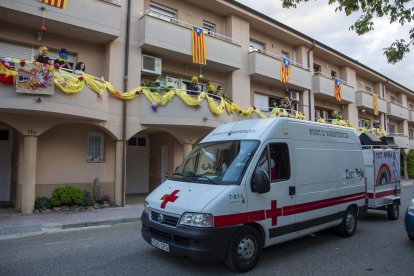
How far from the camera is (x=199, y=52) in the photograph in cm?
1545

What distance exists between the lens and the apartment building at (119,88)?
1123 cm

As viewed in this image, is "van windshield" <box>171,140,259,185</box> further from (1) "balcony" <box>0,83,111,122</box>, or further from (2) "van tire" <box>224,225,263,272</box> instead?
(1) "balcony" <box>0,83,111,122</box>

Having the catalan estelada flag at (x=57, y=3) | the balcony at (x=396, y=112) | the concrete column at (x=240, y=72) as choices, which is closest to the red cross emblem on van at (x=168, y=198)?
the catalan estelada flag at (x=57, y=3)

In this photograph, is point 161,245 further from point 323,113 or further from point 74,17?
point 323,113

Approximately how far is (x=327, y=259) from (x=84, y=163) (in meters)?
10.2

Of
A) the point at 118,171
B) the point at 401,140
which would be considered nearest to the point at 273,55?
the point at 118,171

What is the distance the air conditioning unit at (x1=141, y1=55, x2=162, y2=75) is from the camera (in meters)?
14.5

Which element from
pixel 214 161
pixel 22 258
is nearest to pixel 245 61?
pixel 214 161

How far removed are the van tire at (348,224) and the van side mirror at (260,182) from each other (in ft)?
11.0

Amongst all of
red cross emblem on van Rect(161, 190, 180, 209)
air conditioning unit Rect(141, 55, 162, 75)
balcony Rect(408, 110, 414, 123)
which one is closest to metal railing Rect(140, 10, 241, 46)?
air conditioning unit Rect(141, 55, 162, 75)

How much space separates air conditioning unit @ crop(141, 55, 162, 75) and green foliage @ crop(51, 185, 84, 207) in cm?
587

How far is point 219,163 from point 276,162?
3.54 ft

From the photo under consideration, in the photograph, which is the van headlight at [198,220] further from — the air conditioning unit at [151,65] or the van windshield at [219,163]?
the air conditioning unit at [151,65]

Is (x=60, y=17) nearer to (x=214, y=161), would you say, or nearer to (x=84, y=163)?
(x=84, y=163)
